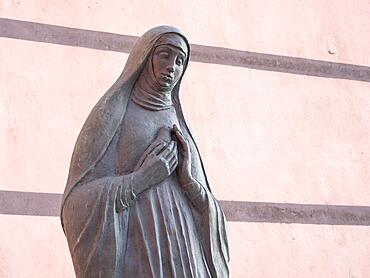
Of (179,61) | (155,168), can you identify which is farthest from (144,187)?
(179,61)

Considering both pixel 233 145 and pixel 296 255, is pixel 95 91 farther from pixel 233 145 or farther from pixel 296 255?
pixel 296 255

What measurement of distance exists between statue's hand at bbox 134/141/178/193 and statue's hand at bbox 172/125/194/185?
0.02 meters

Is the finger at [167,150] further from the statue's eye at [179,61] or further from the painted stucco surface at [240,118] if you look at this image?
the painted stucco surface at [240,118]

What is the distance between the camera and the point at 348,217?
2.72 metres

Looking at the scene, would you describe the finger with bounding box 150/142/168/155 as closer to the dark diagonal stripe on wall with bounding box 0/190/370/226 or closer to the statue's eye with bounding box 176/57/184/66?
the statue's eye with bounding box 176/57/184/66

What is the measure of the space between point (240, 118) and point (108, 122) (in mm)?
1220

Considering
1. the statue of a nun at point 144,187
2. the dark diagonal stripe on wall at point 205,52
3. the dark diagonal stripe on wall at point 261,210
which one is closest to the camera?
the statue of a nun at point 144,187

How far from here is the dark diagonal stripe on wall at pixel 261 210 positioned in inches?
90.7

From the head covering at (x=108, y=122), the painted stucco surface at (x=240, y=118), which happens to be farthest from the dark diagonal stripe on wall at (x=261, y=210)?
the head covering at (x=108, y=122)

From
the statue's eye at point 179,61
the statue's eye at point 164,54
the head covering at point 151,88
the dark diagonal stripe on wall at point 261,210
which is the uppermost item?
the statue's eye at point 164,54

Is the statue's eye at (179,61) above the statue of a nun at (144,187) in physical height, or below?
above

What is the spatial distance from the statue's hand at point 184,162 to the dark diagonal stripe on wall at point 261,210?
92 cm

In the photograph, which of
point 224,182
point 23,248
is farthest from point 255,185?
point 23,248

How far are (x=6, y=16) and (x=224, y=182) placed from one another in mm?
809
